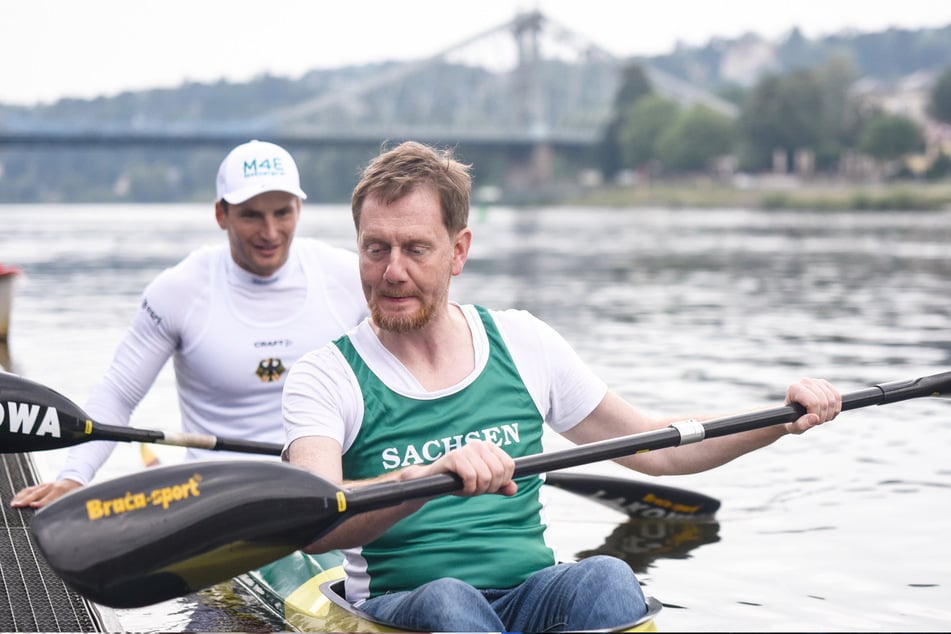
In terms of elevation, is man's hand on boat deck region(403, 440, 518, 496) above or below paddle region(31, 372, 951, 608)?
above

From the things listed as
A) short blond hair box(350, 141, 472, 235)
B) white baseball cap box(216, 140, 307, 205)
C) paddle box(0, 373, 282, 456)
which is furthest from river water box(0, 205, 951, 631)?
short blond hair box(350, 141, 472, 235)

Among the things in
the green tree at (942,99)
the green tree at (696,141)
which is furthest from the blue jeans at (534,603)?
the green tree at (942,99)

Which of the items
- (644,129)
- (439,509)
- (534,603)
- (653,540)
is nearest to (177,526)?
(439,509)

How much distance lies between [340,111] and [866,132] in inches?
1342

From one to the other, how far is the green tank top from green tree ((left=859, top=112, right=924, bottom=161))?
8095 cm

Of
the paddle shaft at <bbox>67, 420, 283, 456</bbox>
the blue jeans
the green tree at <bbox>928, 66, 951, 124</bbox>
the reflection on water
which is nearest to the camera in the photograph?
the blue jeans

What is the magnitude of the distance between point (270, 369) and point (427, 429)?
2107 mm

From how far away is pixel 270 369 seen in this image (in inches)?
209

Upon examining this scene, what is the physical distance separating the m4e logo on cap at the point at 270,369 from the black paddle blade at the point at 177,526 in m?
2.05

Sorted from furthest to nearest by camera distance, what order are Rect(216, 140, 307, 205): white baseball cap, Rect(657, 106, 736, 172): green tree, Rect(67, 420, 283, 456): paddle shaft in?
1. Rect(657, 106, 736, 172): green tree
2. Rect(216, 140, 307, 205): white baseball cap
3. Rect(67, 420, 283, 456): paddle shaft

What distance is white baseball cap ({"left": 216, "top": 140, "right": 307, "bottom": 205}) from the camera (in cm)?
509

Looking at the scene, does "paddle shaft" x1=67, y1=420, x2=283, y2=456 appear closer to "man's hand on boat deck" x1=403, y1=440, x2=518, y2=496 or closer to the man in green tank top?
the man in green tank top

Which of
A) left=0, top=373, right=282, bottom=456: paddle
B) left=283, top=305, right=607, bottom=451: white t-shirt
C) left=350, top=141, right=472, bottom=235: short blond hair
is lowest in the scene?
left=0, top=373, right=282, bottom=456: paddle

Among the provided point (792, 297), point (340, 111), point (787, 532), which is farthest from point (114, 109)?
point (787, 532)
